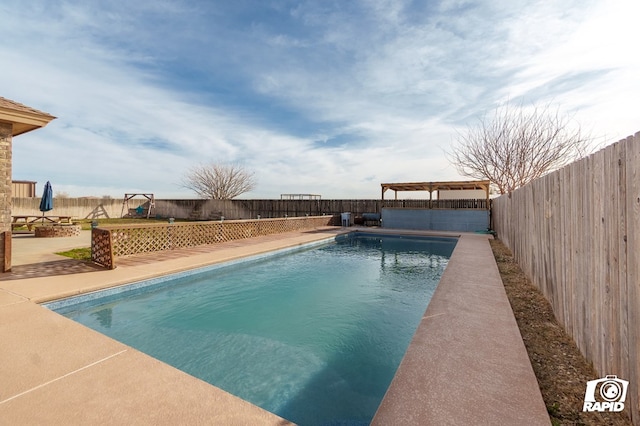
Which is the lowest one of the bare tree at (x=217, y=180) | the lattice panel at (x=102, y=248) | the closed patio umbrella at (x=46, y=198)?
the lattice panel at (x=102, y=248)

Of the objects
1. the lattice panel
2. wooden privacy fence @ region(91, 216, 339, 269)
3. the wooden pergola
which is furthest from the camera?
the wooden pergola

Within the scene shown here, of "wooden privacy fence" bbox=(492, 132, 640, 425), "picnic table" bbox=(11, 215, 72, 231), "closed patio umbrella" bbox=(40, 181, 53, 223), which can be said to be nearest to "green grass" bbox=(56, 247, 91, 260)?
"closed patio umbrella" bbox=(40, 181, 53, 223)

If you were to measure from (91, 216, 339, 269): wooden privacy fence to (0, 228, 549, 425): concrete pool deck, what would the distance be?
2.27m

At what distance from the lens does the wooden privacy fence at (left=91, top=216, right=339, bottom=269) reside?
594 cm

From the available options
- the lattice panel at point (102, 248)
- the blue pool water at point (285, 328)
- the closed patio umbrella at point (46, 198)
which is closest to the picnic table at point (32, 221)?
the closed patio umbrella at point (46, 198)

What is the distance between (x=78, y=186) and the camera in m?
29.6

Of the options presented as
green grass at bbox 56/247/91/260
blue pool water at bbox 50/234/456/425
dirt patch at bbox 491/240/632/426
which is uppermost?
green grass at bbox 56/247/91/260

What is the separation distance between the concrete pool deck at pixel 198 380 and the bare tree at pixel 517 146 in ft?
41.4

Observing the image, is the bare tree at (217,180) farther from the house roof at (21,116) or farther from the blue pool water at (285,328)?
the house roof at (21,116)

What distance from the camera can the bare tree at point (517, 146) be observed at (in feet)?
43.5

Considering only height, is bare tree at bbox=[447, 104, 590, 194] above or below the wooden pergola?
above

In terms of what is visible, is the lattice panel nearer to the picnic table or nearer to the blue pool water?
the blue pool water

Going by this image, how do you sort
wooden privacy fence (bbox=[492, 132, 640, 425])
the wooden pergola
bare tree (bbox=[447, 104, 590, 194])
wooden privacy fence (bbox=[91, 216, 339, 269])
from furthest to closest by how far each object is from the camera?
the wooden pergola → bare tree (bbox=[447, 104, 590, 194]) → wooden privacy fence (bbox=[91, 216, 339, 269]) → wooden privacy fence (bbox=[492, 132, 640, 425])

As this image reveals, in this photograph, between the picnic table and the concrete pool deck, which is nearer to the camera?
the concrete pool deck
